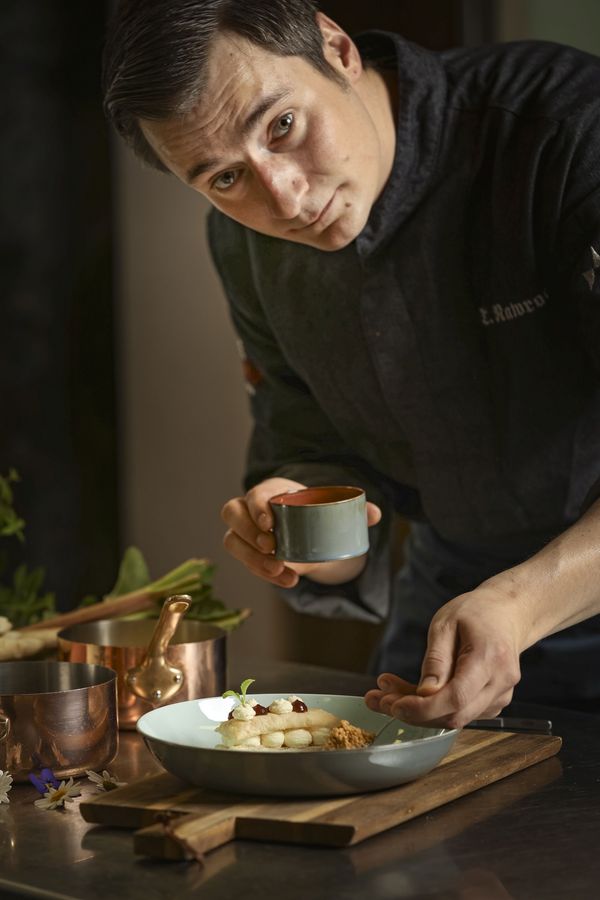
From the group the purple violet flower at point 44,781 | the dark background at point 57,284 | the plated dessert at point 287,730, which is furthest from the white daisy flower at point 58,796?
the dark background at point 57,284

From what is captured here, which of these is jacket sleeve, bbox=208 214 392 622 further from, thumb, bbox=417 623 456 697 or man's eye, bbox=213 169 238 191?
thumb, bbox=417 623 456 697

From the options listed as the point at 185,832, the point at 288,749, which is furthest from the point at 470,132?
the point at 185,832

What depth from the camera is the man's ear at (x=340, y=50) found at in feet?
4.96

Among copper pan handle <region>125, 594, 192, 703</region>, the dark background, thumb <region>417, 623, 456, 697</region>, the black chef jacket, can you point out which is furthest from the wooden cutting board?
the dark background

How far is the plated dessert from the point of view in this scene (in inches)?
45.5

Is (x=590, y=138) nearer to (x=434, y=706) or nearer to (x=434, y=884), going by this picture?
(x=434, y=706)

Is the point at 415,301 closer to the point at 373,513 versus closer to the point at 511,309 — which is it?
the point at 511,309

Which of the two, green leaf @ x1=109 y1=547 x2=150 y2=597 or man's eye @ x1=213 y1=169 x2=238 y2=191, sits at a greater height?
man's eye @ x1=213 y1=169 x2=238 y2=191

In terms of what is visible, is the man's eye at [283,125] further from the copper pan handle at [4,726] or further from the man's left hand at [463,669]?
the copper pan handle at [4,726]

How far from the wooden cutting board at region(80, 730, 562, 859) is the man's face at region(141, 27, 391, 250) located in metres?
0.66

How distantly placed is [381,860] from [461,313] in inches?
33.8

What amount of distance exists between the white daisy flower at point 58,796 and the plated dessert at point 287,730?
15 centimetres

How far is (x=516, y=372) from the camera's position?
5.38 ft

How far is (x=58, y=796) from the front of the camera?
46.6 inches
